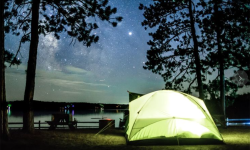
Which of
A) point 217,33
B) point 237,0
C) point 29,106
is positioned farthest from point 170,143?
point 237,0

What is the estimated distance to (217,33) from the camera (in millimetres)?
19250

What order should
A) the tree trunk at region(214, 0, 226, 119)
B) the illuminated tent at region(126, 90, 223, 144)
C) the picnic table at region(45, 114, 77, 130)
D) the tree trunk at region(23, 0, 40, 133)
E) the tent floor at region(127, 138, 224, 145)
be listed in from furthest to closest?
the tree trunk at region(214, 0, 226, 119) < the picnic table at region(45, 114, 77, 130) < the tree trunk at region(23, 0, 40, 133) < the illuminated tent at region(126, 90, 223, 144) < the tent floor at region(127, 138, 224, 145)

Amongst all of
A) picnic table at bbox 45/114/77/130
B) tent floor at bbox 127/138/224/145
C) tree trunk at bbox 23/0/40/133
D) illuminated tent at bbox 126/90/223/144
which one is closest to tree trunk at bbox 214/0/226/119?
illuminated tent at bbox 126/90/223/144

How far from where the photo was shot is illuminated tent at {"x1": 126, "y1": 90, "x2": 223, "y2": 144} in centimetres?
1113

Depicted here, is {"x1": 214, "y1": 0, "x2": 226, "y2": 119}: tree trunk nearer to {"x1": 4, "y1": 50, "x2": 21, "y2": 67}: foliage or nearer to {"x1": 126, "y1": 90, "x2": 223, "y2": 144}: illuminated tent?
{"x1": 126, "y1": 90, "x2": 223, "y2": 144}: illuminated tent

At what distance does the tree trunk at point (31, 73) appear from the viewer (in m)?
12.6

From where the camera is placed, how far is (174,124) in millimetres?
11281

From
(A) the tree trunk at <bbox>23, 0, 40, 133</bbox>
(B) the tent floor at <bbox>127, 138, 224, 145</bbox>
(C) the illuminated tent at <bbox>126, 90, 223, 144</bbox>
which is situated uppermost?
(A) the tree trunk at <bbox>23, 0, 40, 133</bbox>

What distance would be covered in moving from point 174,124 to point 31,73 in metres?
7.44

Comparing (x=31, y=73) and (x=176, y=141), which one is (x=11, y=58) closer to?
(x=31, y=73)

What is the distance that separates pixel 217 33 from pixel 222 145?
11.1m

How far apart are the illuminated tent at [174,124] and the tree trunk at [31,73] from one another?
525 cm

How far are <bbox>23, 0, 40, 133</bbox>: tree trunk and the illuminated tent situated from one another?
17.2ft

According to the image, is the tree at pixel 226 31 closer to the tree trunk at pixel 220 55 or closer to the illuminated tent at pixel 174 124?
the tree trunk at pixel 220 55
